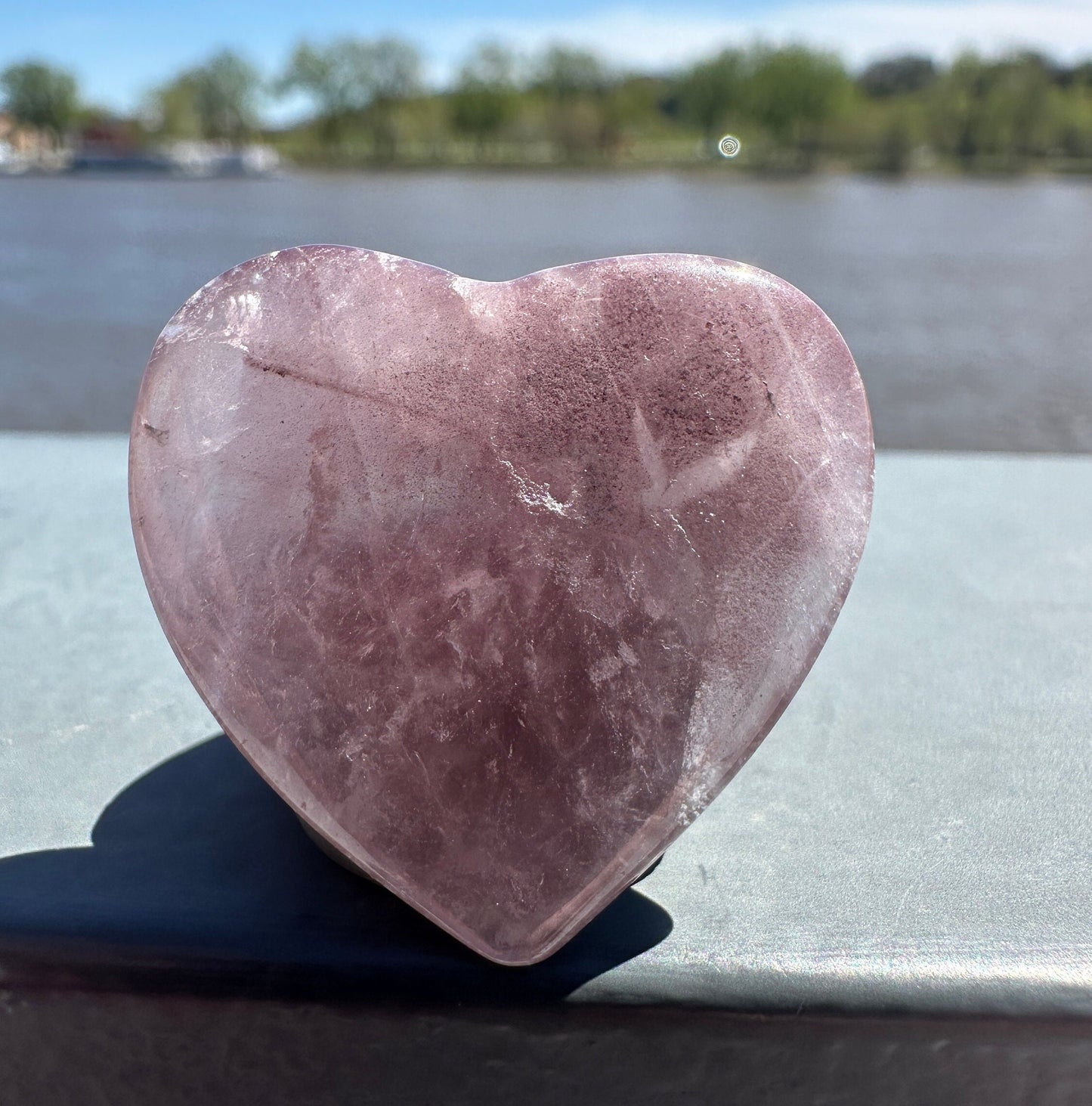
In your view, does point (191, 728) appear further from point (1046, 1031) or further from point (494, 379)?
point (1046, 1031)

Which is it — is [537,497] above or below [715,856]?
above

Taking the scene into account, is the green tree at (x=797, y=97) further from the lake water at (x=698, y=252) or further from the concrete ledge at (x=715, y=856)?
the concrete ledge at (x=715, y=856)

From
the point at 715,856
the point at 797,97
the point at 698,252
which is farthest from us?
the point at 797,97

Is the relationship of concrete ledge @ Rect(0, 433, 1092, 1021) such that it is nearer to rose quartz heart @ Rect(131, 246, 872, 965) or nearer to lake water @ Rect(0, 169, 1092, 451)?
rose quartz heart @ Rect(131, 246, 872, 965)

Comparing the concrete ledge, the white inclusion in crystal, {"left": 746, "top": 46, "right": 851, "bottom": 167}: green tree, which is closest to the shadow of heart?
the concrete ledge

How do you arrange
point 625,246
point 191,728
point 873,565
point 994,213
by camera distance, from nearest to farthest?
point 191,728
point 873,565
point 625,246
point 994,213

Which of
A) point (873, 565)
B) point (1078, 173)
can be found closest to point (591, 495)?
point (873, 565)

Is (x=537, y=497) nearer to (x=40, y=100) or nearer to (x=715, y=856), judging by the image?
(x=715, y=856)

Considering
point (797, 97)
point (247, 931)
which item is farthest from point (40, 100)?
point (247, 931)
